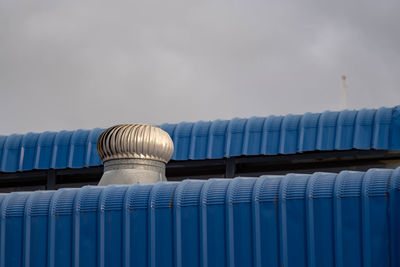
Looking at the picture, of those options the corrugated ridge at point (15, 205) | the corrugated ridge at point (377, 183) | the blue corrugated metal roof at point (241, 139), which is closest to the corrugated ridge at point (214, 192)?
the corrugated ridge at point (377, 183)

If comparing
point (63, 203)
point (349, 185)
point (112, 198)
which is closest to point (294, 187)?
point (349, 185)

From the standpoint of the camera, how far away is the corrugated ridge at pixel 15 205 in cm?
2466

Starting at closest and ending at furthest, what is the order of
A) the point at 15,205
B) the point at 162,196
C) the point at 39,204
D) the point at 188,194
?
the point at 188,194 < the point at 162,196 < the point at 39,204 < the point at 15,205

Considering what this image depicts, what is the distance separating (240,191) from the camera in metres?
22.5

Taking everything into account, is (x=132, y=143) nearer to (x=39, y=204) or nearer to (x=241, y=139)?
(x=39, y=204)

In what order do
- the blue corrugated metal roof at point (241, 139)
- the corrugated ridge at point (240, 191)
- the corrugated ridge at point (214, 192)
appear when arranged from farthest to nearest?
the blue corrugated metal roof at point (241, 139), the corrugated ridge at point (214, 192), the corrugated ridge at point (240, 191)

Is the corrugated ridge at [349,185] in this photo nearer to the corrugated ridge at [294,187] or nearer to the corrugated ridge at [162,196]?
the corrugated ridge at [294,187]

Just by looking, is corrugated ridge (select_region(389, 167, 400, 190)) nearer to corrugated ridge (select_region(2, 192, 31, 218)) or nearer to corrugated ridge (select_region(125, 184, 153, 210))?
corrugated ridge (select_region(125, 184, 153, 210))

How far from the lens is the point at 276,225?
21.7 m

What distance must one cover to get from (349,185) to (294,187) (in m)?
1.63

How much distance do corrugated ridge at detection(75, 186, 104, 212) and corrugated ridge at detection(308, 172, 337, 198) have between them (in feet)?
23.0

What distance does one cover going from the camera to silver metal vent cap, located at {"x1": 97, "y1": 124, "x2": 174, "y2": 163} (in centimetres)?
2611

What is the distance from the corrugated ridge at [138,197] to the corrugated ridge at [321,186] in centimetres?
524

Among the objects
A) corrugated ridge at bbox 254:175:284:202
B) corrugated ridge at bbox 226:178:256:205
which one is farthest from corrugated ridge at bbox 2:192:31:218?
corrugated ridge at bbox 254:175:284:202
